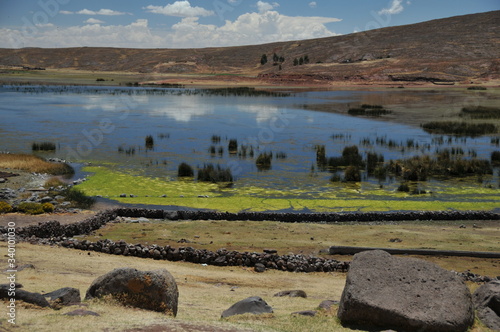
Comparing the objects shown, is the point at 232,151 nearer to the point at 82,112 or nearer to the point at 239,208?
the point at 239,208

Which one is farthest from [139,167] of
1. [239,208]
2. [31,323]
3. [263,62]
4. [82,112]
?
[263,62]

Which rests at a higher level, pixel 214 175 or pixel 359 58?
pixel 359 58

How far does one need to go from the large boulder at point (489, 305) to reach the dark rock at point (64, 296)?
22.7ft

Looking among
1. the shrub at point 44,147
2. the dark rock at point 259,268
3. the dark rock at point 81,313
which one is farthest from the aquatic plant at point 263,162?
the dark rock at point 81,313

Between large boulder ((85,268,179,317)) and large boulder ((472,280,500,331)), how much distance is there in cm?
529

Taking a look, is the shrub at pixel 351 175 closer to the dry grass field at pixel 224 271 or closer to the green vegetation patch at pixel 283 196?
the green vegetation patch at pixel 283 196

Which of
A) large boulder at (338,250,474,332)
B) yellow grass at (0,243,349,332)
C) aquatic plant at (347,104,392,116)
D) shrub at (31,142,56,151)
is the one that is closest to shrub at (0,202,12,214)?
yellow grass at (0,243,349,332)

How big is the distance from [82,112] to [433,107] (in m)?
39.8

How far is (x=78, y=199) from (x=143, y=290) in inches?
561

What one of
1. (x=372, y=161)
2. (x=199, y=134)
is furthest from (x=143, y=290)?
(x=199, y=134)

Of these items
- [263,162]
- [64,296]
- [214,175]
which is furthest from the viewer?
[263,162]

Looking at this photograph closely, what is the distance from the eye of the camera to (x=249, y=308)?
30.3 ft

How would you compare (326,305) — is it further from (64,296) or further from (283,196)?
(283,196)

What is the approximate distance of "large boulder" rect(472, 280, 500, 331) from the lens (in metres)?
8.83
